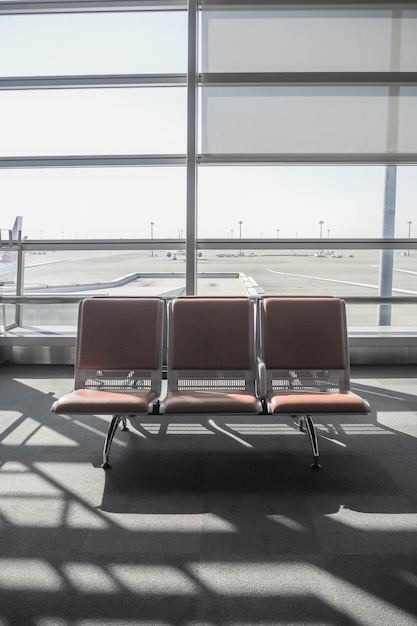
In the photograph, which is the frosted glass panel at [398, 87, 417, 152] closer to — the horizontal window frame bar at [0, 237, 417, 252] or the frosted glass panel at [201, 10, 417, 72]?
the frosted glass panel at [201, 10, 417, 72]

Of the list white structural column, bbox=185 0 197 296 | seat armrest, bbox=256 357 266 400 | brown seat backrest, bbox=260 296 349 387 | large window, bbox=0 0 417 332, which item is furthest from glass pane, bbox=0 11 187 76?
seat armrest, bbox=256 357 266 400

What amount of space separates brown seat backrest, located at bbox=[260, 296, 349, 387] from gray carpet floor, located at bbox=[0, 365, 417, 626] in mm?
526

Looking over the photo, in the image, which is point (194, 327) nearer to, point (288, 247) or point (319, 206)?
point (288, 247)

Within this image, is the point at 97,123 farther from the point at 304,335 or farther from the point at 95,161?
the point at 304,335

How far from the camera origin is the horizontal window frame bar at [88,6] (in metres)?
4.89

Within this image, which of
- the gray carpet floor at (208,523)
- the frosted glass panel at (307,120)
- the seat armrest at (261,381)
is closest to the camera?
the gray carpet floor at (208,523)

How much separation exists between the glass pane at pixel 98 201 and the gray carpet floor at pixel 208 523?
83.8 inches

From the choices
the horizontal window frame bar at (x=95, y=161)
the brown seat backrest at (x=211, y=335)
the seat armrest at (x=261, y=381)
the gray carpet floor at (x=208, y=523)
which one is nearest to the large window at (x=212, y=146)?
the horizontal window frame bar at (x=95, y=161)

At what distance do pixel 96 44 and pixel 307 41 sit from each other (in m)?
2.11

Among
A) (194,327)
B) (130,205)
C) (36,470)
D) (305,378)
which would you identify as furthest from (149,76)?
(36,470)

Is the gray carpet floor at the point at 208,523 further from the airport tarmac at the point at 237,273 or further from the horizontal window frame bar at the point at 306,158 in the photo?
the horizontal window frame bar at the point at 306,158

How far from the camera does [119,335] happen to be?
332 centimetres

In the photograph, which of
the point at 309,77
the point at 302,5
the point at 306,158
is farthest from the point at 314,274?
the point at 302,5

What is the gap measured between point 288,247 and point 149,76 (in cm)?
219
